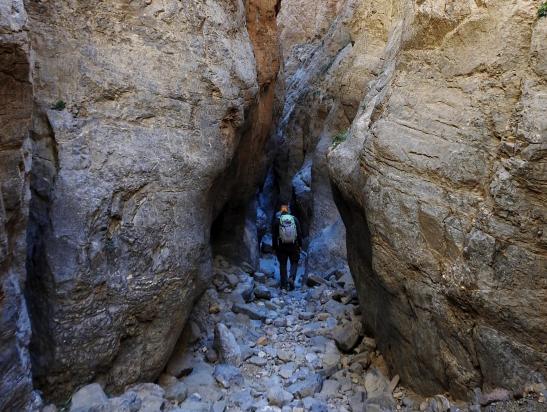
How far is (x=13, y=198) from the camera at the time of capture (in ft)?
12.4

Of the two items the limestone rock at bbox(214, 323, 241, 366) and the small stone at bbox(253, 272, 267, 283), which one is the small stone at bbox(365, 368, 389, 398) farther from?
the small stone at bbox(253, 272, 267, 283)

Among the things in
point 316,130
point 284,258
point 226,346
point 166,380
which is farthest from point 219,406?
point 316,130

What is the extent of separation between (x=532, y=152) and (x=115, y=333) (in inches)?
164

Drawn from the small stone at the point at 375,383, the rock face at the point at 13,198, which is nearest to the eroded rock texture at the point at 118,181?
the rock face at the point at 13,198

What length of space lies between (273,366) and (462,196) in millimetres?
3569

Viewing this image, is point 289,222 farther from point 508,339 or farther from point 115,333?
point 508,339

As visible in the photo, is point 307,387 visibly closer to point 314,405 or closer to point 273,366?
point 314,405

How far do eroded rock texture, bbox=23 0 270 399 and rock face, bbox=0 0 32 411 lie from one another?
665 millimetres

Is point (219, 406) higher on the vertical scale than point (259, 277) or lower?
higher

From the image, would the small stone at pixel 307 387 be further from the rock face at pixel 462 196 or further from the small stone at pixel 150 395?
the small stone at pixel 150 395

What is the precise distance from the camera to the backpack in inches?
388

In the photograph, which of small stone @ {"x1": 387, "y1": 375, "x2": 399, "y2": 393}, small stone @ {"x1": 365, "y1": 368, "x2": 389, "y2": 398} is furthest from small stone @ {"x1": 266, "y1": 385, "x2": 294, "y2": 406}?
small stone @ {"x1": 387, "y1": 375, "x2": 399, "y2": 393}

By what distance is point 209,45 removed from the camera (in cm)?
631

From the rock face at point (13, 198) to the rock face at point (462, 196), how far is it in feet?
10.9
